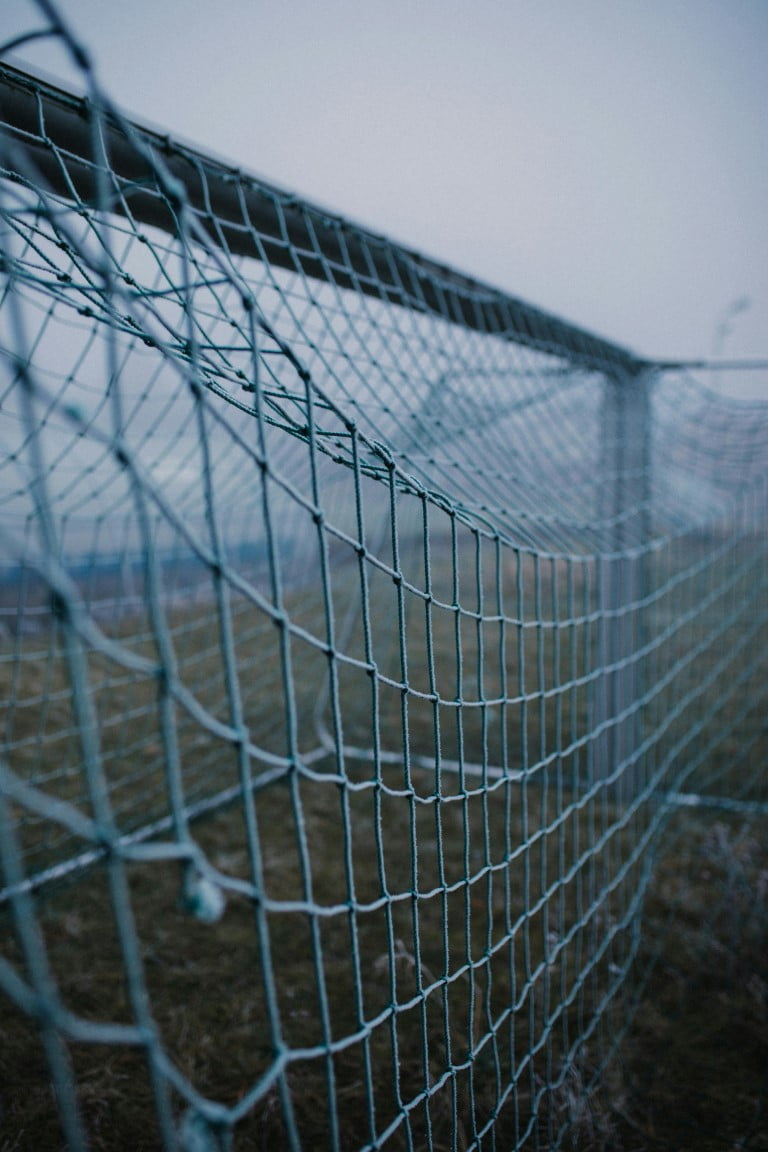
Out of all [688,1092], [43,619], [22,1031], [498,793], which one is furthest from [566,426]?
[43,619]

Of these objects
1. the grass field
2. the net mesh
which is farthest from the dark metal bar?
the grass field

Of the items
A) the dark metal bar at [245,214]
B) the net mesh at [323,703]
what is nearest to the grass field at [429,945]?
the net mesh at [323,703]

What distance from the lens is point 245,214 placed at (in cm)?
140

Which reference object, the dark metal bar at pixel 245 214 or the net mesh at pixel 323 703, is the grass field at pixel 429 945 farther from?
the dark metal bar at pixel 245 214

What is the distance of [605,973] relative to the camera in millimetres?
1729

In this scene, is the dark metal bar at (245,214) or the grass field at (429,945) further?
→ the dark metal bar at (245,214)

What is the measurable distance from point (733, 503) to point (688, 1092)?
1617mm

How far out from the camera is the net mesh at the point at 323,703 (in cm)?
54

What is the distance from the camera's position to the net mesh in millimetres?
537

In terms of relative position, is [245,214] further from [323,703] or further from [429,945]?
[323,703]

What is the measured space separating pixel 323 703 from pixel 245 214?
92.6 inches

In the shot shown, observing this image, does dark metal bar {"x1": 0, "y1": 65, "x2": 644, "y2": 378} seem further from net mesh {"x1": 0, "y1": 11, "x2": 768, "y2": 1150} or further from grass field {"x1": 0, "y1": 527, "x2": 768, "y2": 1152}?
grass field {"x1": 0, "y1": 527, "x2": 768, "y2": 1152}

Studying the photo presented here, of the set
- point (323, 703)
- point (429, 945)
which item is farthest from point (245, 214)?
point (323, 703)

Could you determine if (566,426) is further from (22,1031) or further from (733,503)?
(22,1031)
